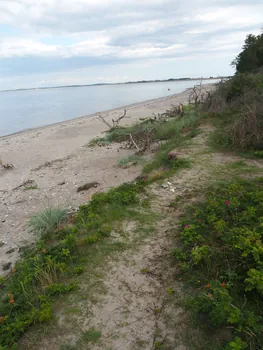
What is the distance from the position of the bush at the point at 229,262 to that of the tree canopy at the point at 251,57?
75.2 feet

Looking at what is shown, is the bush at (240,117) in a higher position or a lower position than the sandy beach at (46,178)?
higher

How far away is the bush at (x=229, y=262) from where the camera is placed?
8.01ft

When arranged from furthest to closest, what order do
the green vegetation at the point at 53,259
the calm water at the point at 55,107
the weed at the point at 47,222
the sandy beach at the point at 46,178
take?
the calm water at the point at 55,107
the sandy beach at the point at 46,178
the weed at the point at 47,222
the green vegetation at the point at 53,259

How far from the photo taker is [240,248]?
3.12 metres

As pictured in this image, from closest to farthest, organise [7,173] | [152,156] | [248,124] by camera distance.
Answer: [248,124] → [152,156] → [7,173]

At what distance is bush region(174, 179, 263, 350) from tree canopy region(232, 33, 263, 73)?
22.9 meters

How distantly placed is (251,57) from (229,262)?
1039 inches

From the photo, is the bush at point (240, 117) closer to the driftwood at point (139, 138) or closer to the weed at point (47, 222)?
the driftwood at point (139, 138)

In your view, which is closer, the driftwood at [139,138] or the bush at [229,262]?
the bush at [229,262]

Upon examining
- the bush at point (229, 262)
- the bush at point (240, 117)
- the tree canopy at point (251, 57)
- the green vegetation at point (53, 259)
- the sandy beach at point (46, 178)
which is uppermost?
the tree canopy at point (251, 57)

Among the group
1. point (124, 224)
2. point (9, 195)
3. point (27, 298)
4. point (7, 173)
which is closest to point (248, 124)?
point (124, 224)

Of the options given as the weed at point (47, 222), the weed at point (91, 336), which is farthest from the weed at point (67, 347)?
the weed at point (47, 222)

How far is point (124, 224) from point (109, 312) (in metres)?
1.82

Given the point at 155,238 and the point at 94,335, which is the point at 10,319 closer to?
the point at 94,335
